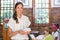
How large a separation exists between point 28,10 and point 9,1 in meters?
0.77

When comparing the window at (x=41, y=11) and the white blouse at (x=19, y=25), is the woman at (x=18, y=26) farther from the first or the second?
the window at (x=41, y=11)

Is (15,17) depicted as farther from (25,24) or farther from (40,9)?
(40,9)

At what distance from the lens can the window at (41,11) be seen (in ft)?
21.4

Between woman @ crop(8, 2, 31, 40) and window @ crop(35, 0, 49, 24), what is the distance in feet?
15.5

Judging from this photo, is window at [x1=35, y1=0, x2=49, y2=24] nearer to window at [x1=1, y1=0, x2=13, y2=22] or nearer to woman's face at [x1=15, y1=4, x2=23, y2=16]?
window at [x1=1, y1=0, x2=13, y2=22]

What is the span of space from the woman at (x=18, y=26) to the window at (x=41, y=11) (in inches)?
187

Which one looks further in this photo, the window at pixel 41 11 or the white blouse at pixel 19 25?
the window at pixel 41 11

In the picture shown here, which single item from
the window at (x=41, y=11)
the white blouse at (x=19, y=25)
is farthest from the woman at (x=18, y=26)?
the window at (x=41, y=11)

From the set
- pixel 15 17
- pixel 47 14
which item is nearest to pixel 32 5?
pixel 47 14

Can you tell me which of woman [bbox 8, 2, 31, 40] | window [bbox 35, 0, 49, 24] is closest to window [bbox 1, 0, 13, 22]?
window [bbox 35, 0, 49, 24]

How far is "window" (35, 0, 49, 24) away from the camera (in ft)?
21.4

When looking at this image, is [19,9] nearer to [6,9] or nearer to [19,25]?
[19,25]

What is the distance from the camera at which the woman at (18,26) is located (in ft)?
5.69

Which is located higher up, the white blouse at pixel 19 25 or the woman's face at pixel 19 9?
the woman's face at pixel 19 9
